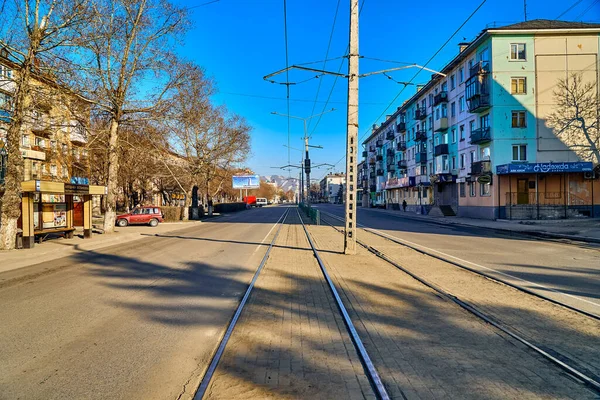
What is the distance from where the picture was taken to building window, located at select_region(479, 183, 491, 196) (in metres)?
35.6

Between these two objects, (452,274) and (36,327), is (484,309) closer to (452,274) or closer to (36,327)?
(452,274)

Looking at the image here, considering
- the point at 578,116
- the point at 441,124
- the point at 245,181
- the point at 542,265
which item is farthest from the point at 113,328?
the point at 245,181

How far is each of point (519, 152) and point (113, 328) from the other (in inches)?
1432

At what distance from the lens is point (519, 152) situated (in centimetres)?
3419

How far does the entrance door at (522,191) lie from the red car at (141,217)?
3073cm

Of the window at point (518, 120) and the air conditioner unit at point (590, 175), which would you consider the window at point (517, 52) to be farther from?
the air conditioner unit at point (590, 175)

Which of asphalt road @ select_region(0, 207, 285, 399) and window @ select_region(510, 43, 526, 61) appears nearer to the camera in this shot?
asphalt road @ select_region(0, 207, 285, 399)

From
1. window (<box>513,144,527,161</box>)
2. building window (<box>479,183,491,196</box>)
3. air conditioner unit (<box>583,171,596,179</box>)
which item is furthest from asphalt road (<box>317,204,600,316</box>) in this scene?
window (<box>513,144,527,161</box>)

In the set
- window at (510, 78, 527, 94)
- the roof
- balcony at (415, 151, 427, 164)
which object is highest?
the roof

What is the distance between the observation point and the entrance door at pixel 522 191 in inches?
1346

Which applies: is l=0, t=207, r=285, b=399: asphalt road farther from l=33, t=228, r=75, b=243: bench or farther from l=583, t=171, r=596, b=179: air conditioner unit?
l=583, t=171, r=596, b=179: air conditioner unit

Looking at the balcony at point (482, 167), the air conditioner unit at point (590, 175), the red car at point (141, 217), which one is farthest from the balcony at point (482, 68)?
the red car at point (141, 217)

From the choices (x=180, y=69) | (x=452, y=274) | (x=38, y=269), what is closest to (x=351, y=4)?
(x=452, y=274)

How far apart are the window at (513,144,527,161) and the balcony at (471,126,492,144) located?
7.62 ft
